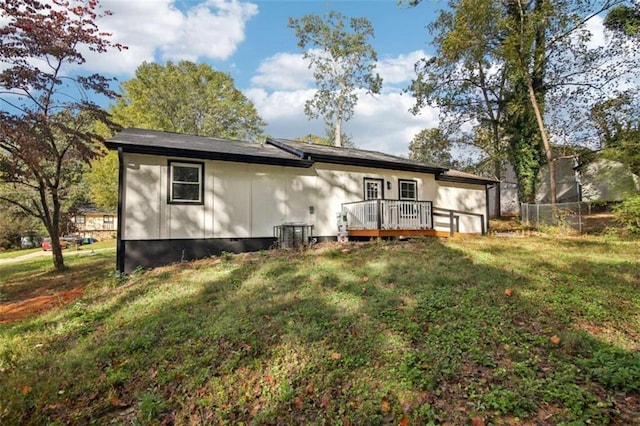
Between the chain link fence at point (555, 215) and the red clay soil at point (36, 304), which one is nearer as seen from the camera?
the red clay soil at point (36, 304)

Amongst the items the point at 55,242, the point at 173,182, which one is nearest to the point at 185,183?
the point at 173,182

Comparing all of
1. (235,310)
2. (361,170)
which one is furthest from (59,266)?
(361,170)

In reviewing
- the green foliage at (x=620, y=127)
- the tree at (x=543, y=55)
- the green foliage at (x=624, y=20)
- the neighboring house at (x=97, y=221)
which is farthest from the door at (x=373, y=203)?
the neighboring house at (x=97, y=221)

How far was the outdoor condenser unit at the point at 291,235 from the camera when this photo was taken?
9.61 meters

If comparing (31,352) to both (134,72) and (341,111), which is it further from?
(134,72)

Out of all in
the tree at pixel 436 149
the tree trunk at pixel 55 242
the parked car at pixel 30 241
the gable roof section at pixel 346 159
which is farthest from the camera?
the parked car at pixel 30 241

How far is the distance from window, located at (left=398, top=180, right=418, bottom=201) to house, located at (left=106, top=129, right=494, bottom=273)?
37 mm

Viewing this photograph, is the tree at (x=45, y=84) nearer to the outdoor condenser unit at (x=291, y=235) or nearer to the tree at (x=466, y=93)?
the outdoor condenser unit at (x=291, y=235)

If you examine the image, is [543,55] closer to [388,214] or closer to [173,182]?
[388,214]

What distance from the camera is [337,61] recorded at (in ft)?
81.7

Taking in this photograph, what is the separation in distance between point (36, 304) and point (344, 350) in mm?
6699

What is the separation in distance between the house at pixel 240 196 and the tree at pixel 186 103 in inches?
577

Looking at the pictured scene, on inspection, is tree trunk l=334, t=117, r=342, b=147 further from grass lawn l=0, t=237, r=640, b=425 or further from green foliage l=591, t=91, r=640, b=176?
grass lawn l=0, t=237, r=640, b=425

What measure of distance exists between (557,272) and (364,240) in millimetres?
5627
